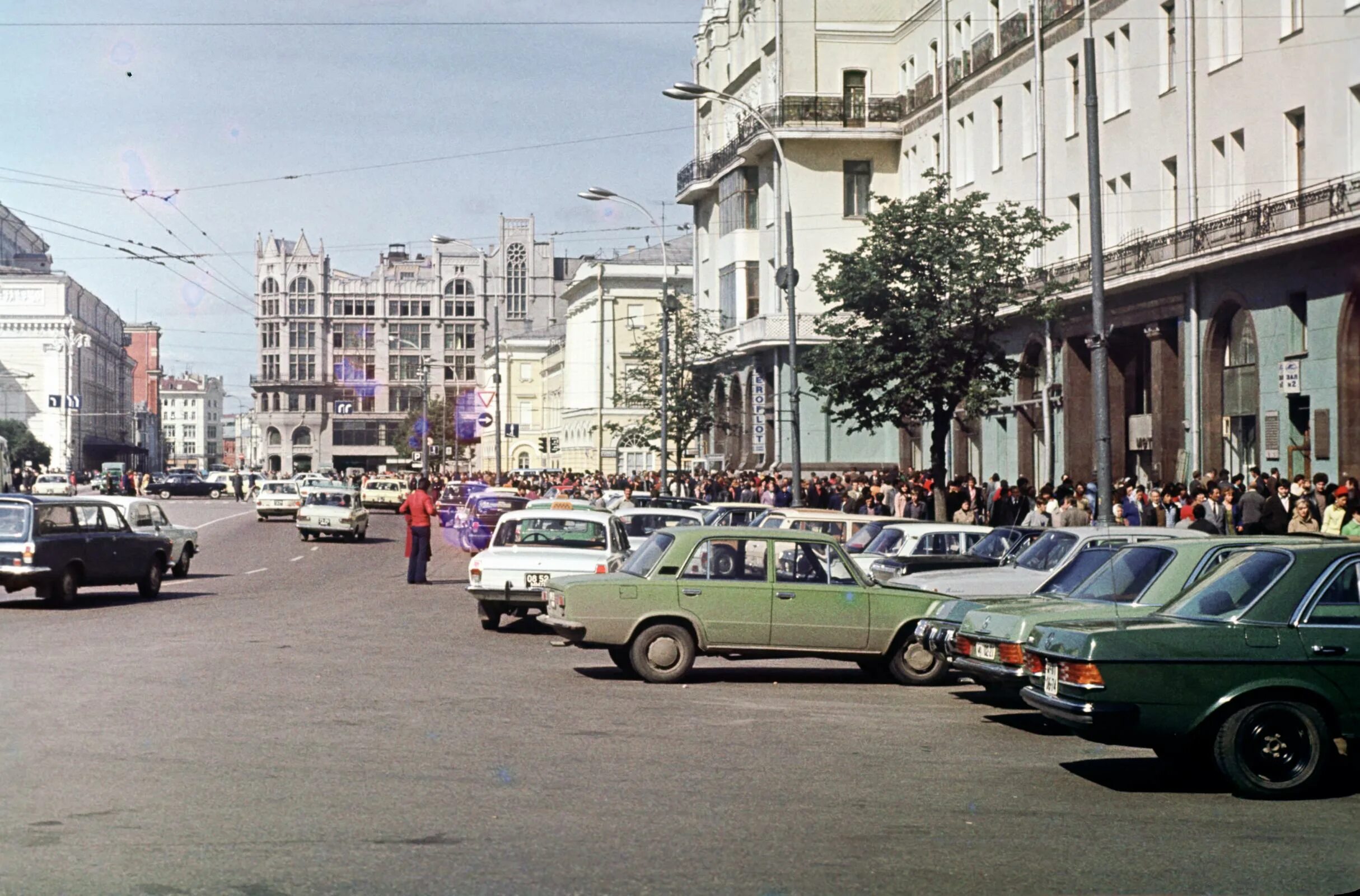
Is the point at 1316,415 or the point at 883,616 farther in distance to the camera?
the point at 1316,415

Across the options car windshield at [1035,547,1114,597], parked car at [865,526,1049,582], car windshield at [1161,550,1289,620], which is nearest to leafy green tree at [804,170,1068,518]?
parked car at [865,526,1049,582]

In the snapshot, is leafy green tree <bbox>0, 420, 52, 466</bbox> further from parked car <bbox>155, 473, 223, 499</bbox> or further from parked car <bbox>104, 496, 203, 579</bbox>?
parked car <bbox>104, 496, 203, 579</bbox>

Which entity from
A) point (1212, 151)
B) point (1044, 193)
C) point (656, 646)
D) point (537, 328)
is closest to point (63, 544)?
point (656, 646)

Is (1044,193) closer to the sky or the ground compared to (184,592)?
closer to the sky

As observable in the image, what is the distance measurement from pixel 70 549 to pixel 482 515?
15467 mm

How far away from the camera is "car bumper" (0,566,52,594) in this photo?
23.3 m

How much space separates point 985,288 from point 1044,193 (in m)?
9.41

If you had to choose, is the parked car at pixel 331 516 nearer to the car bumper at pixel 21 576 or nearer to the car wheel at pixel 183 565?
the car wheel at pixel 183 565

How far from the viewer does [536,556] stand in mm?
20844

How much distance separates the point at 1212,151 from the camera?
36.2 metres

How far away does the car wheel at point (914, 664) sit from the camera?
16344 mm

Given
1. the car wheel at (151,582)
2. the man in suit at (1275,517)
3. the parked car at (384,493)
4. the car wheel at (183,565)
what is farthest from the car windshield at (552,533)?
the parked car at (384,493)

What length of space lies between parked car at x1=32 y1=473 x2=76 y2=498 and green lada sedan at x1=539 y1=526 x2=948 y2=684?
70734 mm

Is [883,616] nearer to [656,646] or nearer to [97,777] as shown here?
[656,646]
